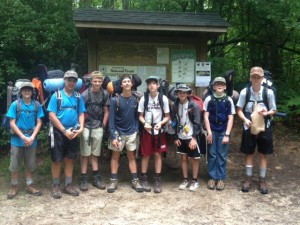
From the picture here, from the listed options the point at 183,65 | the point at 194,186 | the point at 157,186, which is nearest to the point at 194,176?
the point at 194,186

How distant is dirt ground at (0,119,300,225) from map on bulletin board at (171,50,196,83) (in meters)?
2.22

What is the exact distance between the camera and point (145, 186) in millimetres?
6023

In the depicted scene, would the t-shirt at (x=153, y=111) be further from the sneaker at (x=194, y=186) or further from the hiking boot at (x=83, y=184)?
the hiking boot at (x=83, y=184)

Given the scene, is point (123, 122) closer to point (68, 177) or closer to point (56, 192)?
point (68, 177)

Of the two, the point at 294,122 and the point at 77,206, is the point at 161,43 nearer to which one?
the point at 77,206

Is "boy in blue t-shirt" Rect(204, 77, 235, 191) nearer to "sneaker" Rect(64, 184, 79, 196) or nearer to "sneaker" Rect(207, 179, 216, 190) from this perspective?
"sneaker" Rect(207, 179, 216, 190)

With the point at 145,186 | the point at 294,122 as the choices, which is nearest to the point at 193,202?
the point at 145,186

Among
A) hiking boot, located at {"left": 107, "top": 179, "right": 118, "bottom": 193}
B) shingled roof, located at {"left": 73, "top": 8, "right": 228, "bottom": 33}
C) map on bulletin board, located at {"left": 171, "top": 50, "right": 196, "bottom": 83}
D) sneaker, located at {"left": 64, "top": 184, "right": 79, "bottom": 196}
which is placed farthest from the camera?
map on bulletin board, located at {"left": 171, "top": 50, "right": 196, "bottom": 83}

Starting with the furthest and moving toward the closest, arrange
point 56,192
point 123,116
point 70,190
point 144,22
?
1. point 144,22
2. point 123,116
3. point 70,190
4. point 56,192

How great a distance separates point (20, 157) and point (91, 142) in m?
1.19

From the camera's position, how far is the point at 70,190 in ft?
18.9

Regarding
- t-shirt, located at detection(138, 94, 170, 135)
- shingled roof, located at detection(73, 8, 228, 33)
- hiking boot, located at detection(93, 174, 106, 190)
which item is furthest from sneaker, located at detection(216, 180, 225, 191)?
shingled roof, located at detection(73, 8, 228, 33)

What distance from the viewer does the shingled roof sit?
272 inches

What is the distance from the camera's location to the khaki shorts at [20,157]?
18.3ft
